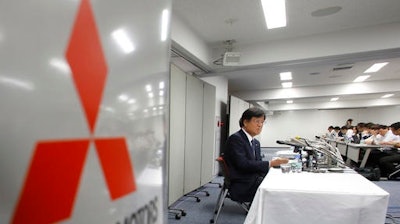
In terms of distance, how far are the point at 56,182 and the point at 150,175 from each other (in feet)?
0.63

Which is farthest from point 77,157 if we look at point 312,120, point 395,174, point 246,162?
point 312,120

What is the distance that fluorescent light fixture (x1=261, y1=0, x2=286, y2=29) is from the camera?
8.49 feet

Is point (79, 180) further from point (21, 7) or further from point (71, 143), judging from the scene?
point (21, 7)

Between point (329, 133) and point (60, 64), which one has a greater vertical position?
point (60, 64)

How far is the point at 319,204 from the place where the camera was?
124 centimetres

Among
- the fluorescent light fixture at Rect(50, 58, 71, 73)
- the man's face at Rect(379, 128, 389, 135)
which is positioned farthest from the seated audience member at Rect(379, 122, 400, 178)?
the fluorescent light fixture at Rect(50, 58, 71, 73)

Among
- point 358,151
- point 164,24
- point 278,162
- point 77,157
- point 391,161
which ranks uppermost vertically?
point 164,24

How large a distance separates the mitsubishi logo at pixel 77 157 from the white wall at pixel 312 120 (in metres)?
12.2

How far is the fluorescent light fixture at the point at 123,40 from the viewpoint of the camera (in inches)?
14.8

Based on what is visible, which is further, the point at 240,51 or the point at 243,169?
the point at 240,51

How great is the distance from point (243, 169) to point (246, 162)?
0.08m

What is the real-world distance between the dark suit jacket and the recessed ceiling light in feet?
6.54

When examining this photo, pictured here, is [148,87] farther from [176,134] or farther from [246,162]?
[176,134]

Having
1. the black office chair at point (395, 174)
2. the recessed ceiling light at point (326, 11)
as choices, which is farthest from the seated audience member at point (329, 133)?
the recessed ceiling light at point (326, 11)
